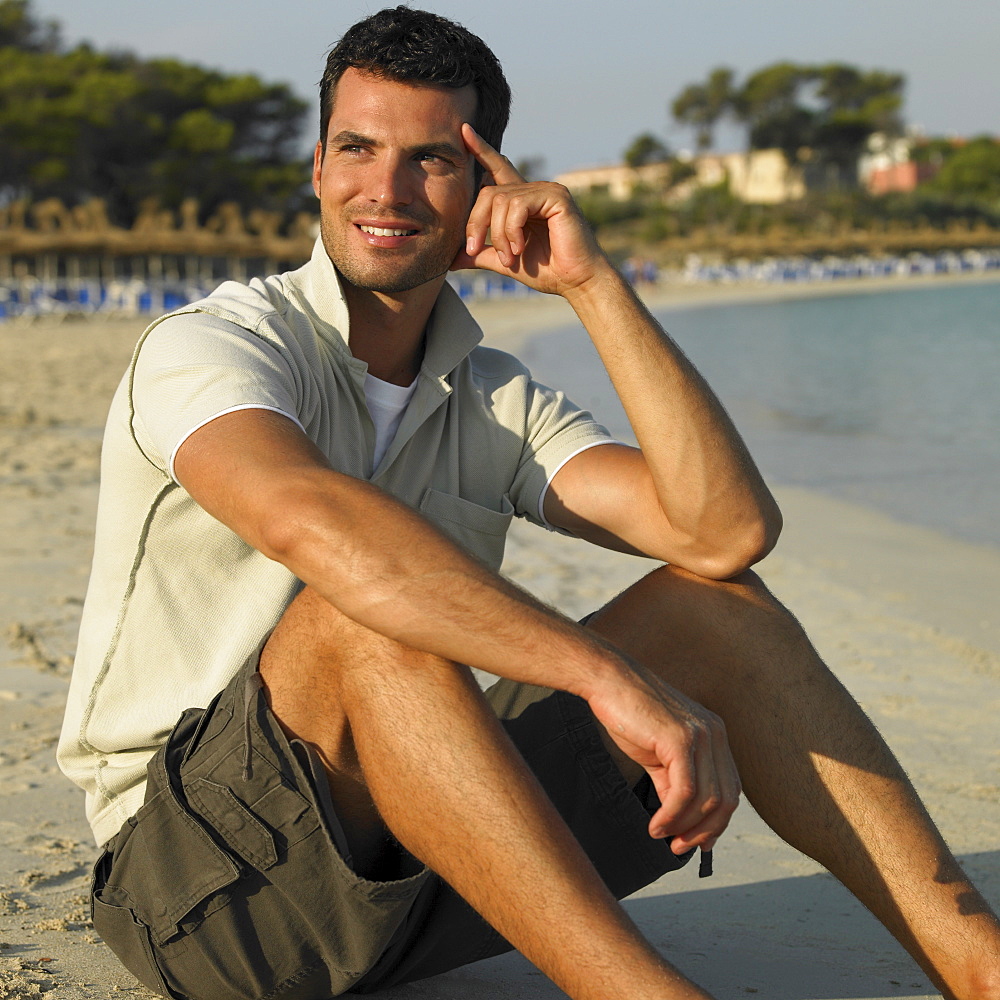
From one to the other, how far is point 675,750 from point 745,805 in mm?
1518

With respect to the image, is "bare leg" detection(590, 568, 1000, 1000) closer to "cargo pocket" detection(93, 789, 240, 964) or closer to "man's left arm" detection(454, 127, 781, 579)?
"man's left arm" detection(454, 127, 781, 579)

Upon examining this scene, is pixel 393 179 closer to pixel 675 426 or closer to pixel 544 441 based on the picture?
pixel 544 441

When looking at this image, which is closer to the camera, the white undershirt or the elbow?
the elbow

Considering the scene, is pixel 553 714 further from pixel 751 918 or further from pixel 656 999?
pixel 751 918

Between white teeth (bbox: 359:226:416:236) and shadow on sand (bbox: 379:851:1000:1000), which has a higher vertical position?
white teeth (bbox: 359:226:416:236)

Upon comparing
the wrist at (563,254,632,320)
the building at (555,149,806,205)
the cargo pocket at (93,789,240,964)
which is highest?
the wrist at (563,254,632,320)

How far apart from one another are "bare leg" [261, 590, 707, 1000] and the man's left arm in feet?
2.10

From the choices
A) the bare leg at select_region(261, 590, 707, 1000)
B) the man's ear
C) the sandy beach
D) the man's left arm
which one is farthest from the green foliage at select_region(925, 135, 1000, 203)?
the bare leg at select_region(261, 590, 707, 1000)

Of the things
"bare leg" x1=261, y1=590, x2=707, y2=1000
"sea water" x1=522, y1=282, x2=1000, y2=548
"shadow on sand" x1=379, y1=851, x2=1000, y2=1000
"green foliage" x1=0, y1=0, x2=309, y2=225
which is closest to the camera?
"bare leg" x1=261, y1=590, x2=707, y2=1000

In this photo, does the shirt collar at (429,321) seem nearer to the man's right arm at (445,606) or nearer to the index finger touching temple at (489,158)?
the index finger touching temple at (489,158)

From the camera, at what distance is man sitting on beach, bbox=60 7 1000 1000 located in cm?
148

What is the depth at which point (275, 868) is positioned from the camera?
5.05 ft

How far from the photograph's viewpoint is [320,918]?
1.57 metres

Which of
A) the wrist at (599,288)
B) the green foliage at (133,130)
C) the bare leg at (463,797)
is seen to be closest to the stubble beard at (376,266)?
the wrist at (599,288)
